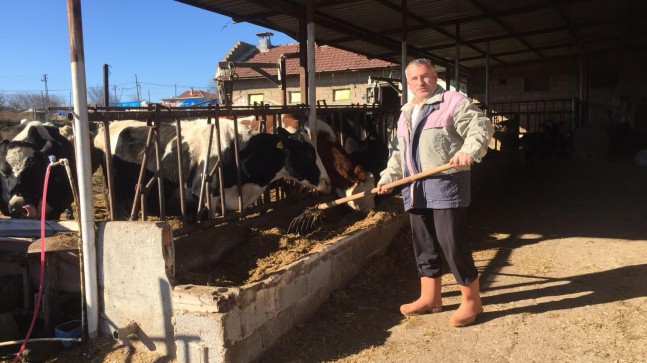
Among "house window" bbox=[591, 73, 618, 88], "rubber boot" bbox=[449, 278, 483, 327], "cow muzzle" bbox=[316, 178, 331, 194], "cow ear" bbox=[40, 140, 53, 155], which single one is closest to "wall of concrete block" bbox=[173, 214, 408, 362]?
"rubber boot" bbox=[449, 278, 483, 327]

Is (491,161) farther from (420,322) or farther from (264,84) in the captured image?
(264,84)

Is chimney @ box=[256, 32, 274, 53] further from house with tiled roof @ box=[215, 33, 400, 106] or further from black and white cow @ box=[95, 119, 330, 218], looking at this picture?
black and white cow @ box=[95, 119, 330, 218]

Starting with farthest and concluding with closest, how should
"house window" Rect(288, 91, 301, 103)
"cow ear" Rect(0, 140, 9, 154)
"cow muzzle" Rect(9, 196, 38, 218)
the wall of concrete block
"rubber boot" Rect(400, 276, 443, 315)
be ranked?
1. "house window" Rect(288, 91, 301, 103)
2. "cow ear" Rect(0, 140, 9, 154)
3. "cow muzzle" Rect(9, 196, 38, 218)
4. "rubber boot" Rect(400, 276, 443, 315)
5. the wall of concrete block

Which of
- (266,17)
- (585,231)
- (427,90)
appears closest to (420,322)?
(427,90)

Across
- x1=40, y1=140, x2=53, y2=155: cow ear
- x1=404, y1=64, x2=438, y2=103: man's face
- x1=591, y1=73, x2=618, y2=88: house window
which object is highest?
x1=591, y1=73, x2=618, y2=88: house window

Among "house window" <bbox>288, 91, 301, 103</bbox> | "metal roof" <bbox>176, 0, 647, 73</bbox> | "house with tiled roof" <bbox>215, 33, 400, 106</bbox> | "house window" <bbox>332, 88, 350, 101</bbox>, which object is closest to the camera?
"metal roof" <bbox>176, 0, 647, 73</bbox>

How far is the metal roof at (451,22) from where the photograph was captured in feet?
27.2

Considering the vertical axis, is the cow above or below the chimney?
below

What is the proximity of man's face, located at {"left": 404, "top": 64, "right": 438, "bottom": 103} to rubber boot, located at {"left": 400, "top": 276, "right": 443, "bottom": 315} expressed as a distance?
1439 millimetres

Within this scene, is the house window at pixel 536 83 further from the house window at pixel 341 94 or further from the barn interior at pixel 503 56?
the house window at pixel 341 94

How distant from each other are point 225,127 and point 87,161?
7.83ft

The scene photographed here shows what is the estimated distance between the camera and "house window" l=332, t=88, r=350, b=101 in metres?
25.9

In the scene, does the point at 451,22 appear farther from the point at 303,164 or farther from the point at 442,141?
the point at 442,141

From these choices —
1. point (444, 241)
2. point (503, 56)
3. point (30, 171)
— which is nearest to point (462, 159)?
point (444, 241)
